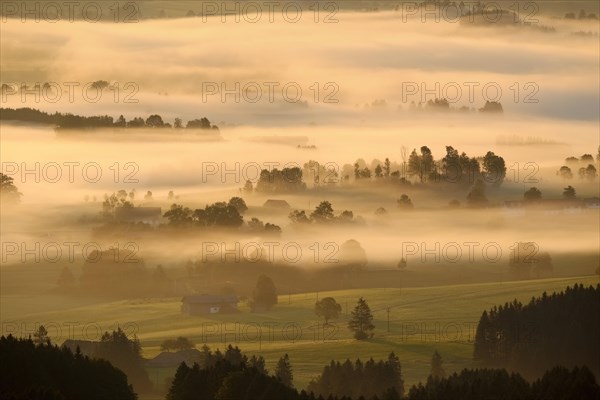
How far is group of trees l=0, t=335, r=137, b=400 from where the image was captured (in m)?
170

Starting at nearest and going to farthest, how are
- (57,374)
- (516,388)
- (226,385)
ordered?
(226,385) < (57,374) < (516,388)

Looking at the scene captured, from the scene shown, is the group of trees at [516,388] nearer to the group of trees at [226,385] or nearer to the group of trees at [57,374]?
the group of trees at [226,385]

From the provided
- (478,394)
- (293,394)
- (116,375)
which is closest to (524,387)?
(478,394)

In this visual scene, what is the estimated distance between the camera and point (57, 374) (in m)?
174

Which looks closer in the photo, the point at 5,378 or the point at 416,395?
the point at 5,378

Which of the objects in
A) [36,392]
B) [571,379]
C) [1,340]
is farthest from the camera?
[1,340]

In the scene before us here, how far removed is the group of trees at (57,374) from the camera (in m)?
170

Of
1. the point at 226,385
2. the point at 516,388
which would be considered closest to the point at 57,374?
the point at 226,385

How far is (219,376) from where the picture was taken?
176625 mm

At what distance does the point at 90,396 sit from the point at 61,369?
550cm

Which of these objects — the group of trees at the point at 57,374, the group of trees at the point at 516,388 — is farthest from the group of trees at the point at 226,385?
the group of trees at the point at 516,388

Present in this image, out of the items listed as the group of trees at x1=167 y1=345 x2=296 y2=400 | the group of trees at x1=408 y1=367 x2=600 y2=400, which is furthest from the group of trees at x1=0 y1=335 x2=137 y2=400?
the group of trees at x1=408 y1=367 x2=600 y2=400

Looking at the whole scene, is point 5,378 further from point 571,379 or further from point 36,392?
point 571,379

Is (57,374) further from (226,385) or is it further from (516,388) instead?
(516,388)
